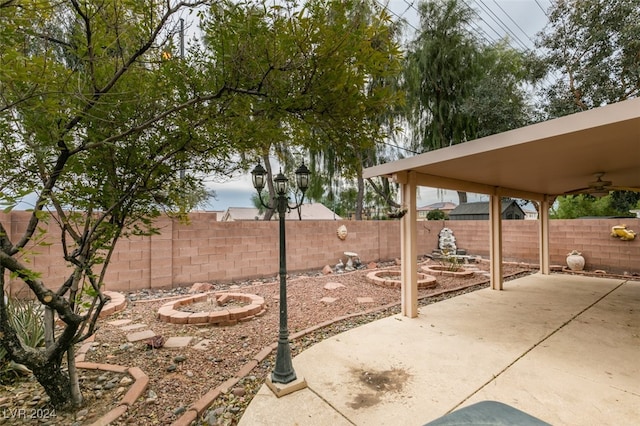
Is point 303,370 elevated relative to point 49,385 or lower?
lower

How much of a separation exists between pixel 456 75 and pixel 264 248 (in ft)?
29.0

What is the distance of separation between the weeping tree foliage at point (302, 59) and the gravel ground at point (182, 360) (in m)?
2.09

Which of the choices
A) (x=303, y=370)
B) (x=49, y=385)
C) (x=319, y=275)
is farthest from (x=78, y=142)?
(x=319, y=275)

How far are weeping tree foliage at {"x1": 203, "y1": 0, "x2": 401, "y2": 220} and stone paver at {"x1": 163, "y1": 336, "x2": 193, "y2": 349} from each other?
8.34ft

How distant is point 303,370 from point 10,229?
494 centimetres

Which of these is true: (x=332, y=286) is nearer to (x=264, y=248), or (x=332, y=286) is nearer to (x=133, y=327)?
(x=264, y=248)

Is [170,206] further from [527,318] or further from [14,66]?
[527,318]

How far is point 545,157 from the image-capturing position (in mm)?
3520

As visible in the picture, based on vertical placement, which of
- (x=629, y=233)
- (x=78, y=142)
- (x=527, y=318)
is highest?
(x=78, y=142)

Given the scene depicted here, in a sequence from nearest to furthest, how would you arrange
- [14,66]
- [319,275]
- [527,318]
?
[14,66] → [527,318] → [319,275]

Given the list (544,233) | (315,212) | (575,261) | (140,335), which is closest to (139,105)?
(140,335)

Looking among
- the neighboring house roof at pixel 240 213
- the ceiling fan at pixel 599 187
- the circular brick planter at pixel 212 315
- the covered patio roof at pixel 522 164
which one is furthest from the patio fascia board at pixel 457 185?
the neighboring house roof at pixel 240 213

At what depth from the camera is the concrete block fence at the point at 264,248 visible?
215 inches

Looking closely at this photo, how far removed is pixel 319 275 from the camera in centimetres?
757
